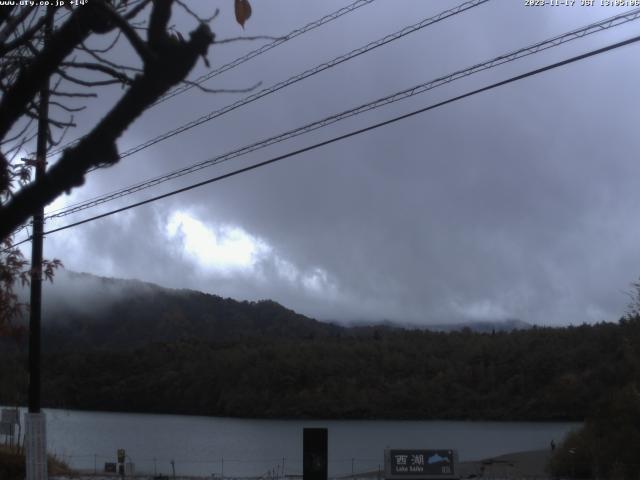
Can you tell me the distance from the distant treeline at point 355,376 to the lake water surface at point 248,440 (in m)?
2.78

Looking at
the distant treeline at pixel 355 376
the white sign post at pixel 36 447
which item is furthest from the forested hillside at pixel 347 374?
the white sign post at pixel 36 447

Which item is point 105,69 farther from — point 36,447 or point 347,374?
point 347,374

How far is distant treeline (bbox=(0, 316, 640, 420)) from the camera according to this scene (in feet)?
322

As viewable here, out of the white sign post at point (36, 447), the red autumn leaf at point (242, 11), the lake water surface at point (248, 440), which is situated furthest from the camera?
the lake water surface at point (248, 440)

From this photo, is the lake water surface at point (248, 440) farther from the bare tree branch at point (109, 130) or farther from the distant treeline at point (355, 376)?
the bare tree branch at point (109, 130)

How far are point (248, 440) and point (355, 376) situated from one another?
113 ft

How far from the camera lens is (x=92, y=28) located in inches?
198

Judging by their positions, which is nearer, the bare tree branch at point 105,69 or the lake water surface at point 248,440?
the bare tree branch at point 105,69

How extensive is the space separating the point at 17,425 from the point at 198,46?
21.9 metres

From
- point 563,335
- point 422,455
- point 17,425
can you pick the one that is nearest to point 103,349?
point 563,335

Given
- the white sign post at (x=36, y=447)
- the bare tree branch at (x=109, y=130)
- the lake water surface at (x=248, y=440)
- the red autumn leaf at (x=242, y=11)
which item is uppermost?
the red autumn leaf at (x=242, y=11)

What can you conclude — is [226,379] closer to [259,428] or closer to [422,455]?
[259,428]

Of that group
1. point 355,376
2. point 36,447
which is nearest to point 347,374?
point 355,376

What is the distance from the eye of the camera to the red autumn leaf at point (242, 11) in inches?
207
